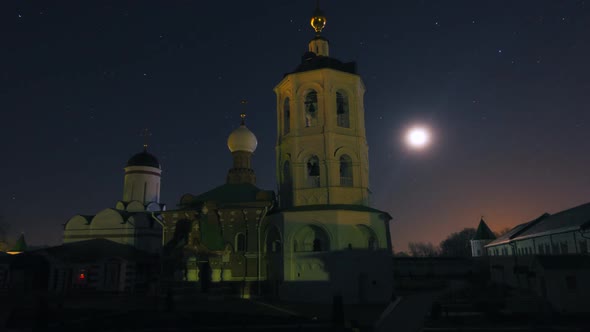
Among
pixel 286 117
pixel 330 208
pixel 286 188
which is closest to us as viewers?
pixel 330 208

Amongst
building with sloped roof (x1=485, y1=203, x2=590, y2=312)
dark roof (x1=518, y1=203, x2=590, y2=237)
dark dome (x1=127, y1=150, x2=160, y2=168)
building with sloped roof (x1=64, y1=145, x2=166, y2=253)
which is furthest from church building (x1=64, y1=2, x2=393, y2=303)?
dark dome (x1=127, y1=150, x2=160, y2=168)

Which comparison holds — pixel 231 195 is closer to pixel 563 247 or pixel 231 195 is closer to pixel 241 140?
pixel 241 140

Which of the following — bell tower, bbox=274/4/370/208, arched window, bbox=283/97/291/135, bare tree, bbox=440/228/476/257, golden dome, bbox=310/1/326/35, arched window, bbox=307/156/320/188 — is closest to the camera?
bell tower, bbox=274/4/370/208

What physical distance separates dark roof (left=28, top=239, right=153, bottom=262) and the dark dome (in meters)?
10.9

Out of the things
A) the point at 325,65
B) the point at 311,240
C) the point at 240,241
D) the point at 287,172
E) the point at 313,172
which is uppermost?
the point at 325,65

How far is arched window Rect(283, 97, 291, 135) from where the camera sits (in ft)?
102

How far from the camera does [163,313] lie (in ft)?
60.9

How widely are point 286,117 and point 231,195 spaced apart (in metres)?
7.25

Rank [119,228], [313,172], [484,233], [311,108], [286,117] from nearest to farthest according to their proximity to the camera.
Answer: [313,172]
[311,108]
[286,117]
[119,228]
[484,233]

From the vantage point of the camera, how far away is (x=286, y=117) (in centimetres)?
3161

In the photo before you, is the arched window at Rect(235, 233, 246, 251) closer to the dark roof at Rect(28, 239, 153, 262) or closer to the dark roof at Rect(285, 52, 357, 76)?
the dark roof at Rect(28, 239, 153, 262)

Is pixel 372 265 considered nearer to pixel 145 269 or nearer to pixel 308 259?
pixel 308 259

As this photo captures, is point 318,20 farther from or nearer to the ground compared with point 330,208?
farther from the ground

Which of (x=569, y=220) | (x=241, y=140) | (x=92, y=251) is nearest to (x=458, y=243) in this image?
(x=569, y=220)
